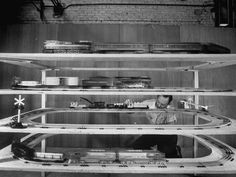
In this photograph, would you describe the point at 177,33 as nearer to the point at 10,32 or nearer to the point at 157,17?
the point at 157,17

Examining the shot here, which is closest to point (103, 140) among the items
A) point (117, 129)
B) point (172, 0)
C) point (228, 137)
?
point (228, 137)

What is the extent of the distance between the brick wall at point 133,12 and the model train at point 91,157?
11.9 feet

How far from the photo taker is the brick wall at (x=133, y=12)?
4.86 meters

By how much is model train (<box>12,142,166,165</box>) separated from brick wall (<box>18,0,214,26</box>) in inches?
143

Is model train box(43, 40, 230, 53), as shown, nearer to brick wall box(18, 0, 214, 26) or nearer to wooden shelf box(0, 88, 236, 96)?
wooden shelf box(0, 88, 236, 96)

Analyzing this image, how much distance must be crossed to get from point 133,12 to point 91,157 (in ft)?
12.7

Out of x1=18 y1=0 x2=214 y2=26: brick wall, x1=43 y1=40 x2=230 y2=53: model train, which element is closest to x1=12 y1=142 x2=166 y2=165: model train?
x1=43 y1=40 x2=230 y2=53: model train

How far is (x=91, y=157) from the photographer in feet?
6.07

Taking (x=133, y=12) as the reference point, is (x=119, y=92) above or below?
below

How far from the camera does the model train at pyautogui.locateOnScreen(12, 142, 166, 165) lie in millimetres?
1768

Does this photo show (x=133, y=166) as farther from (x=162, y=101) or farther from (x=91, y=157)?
(x=162, y=101)

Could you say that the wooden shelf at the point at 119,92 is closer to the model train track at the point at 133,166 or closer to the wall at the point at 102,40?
the model train track at the point at 133,166

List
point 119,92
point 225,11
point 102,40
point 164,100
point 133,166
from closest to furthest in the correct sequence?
point 133,166
point 119,92
point 164,100
point 225,11
point 102,40

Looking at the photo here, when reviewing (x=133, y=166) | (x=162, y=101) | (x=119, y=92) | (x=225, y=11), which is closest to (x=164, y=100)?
(x=162, y=101)
